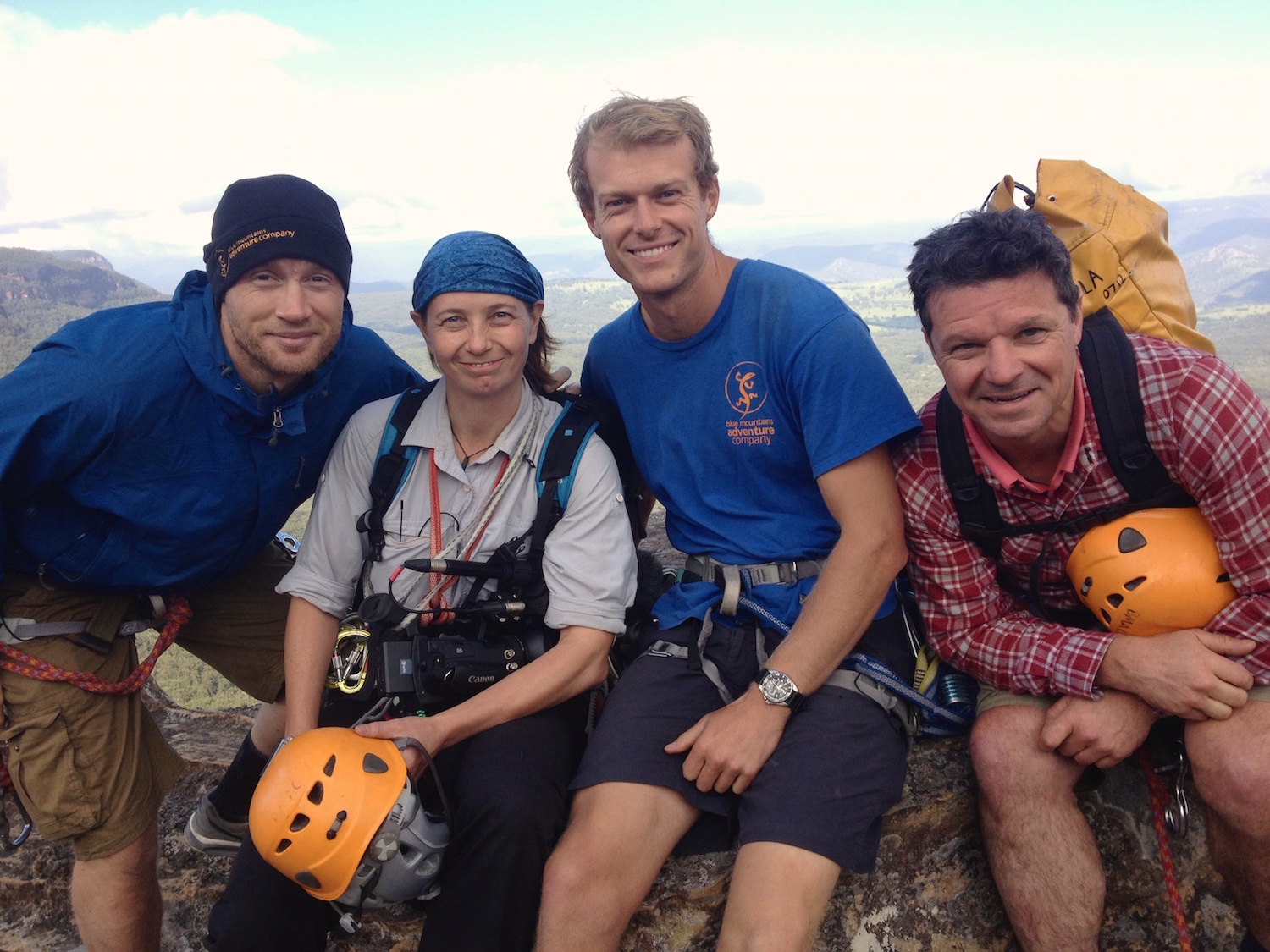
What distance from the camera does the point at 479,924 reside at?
122 inches

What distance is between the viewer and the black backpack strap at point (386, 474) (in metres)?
4.07

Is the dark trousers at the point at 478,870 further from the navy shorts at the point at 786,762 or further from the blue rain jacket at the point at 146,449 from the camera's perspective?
the blue rain jacket at the point at 146,449

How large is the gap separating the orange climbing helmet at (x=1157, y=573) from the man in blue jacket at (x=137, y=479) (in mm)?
3840

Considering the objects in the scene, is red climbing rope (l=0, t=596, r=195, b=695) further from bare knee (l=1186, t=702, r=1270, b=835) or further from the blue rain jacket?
bare knee (l=1186, t=702, r=1270, b=835)

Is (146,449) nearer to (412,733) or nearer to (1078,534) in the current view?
(412,733)

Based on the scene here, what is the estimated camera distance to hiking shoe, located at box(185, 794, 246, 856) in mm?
4883

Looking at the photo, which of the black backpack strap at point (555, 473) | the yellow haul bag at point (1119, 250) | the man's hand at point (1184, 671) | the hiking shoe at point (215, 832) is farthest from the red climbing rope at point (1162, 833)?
the hiking shoe at point (215, 832)

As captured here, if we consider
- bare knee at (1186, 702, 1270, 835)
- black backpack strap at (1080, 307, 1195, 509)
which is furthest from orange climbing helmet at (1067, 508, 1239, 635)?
bare knee at (1186, 702, 1270, 835)

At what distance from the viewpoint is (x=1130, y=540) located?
132 inches

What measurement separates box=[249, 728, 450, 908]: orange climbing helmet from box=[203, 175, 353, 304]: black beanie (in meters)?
2.32

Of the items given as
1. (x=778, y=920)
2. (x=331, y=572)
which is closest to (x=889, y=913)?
(x=778, y=920)

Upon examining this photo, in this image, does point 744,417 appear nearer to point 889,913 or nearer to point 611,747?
point 611,747

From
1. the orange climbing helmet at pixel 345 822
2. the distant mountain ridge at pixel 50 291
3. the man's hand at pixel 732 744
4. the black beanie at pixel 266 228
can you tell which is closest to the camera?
the orange climbing helmet at pixel 345 822

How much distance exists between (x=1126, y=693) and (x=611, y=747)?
220 cm
